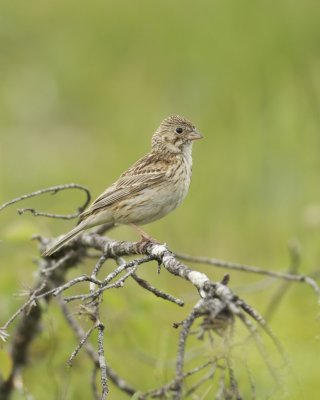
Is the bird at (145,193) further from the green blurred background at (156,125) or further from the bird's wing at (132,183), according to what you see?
the green blurred background at (156,125)

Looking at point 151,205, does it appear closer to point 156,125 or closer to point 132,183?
point 132,183

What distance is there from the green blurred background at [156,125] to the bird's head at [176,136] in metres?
0.81

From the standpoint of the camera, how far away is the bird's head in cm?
684

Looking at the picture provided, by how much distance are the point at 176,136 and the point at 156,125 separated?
4566 millimetres

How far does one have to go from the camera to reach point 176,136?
6.88 metres

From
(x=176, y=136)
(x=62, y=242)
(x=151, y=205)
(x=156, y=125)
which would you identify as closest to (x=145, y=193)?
(x=151, y=205)

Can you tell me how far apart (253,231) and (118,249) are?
4998 millimetres

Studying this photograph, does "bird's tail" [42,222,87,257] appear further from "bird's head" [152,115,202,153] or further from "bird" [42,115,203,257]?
"bird's head" [152,115,202,153]

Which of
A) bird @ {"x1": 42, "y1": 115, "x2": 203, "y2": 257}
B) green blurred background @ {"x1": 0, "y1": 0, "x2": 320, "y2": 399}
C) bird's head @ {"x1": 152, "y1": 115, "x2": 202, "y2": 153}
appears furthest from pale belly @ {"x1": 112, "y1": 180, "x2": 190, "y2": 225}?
bird's head @ {"x1": 152, "y1": 115, "x2": 202, "y2": 153}

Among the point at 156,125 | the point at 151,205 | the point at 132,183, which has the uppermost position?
the point at 156,125

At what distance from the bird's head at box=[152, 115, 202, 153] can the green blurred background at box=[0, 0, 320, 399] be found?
809 mm

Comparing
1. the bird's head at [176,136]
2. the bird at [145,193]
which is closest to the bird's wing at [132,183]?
the bird at [145,193]

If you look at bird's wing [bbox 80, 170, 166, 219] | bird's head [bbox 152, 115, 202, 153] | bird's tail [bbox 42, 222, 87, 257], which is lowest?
bird's tail [bbox 42, 222, 87, 257]

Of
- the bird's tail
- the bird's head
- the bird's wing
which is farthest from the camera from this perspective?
the bird's head
